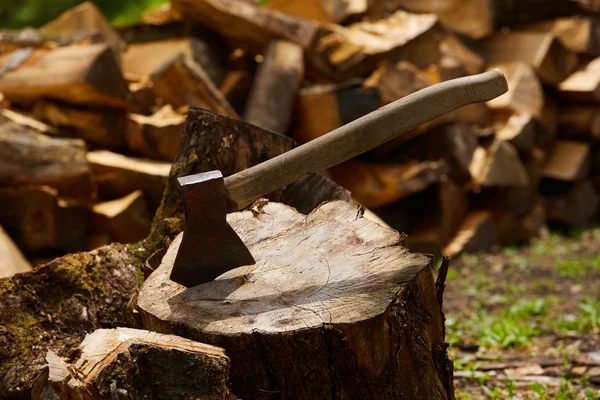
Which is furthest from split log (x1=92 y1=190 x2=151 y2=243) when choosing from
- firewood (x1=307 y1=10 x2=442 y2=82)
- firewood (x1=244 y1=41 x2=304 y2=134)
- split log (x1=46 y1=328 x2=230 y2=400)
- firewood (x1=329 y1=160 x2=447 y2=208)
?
split log (x1=46 y1=328 x2=230 y2=400)

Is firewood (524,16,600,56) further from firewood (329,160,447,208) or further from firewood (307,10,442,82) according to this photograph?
firewood (329,160,447,208)

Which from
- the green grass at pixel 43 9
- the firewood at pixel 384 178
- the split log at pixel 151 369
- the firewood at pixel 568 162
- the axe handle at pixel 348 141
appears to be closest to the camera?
the split log at pixel 151 369

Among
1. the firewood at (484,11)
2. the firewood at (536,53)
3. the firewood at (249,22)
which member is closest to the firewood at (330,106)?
the firewood at (249,22)

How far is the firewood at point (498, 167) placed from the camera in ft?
21.1

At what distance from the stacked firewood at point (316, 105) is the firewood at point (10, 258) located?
2 cm

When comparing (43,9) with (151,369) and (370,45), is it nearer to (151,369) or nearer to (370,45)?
(370,45)

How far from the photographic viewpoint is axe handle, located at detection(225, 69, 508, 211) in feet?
7.72

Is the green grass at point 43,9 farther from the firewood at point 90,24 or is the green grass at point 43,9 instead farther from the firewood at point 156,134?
the firewood at point 156,134

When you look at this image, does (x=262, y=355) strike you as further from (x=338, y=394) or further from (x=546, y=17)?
(x=546, y=17)

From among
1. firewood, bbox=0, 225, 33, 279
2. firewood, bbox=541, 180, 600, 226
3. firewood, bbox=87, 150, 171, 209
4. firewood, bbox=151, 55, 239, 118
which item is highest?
firewood, bbox=151, 55, 239, 118

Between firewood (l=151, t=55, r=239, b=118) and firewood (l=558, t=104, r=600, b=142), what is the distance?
4.23 meters

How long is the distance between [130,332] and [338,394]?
62cm

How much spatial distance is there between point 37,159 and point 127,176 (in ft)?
2.11

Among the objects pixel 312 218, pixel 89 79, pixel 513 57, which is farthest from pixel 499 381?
pixel 513 57
